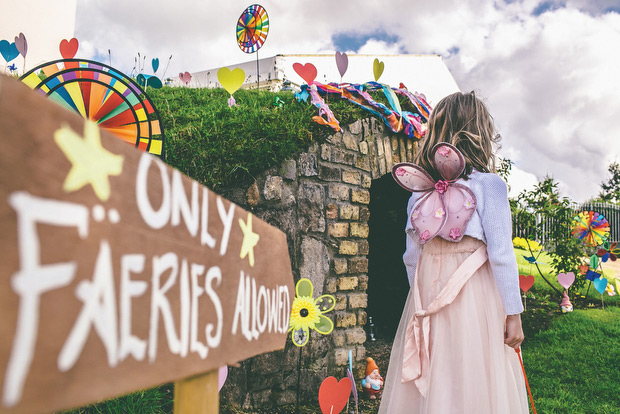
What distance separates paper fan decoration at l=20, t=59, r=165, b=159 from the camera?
6.23 ft

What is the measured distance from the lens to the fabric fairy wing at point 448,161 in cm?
185

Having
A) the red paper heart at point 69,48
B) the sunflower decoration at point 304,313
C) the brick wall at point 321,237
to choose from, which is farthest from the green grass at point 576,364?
the red paper heart at point 69,48

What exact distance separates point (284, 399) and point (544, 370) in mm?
2536

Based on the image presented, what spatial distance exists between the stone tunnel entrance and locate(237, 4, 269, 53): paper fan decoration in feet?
7.22

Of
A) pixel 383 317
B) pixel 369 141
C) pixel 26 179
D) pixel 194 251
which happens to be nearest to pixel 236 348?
pixel 194 251

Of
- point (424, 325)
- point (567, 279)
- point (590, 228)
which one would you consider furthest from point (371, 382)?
point (590, 228)

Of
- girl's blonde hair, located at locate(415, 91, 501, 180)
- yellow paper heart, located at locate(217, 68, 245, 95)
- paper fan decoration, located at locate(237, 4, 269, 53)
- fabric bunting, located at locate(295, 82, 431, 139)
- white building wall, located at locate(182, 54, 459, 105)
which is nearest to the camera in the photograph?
girl's blonde hair, located at locate(415, 91, 501, 180)

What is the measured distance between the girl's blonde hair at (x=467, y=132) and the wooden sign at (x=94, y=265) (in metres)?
1.62

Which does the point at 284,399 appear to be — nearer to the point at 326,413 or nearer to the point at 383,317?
the point at 326,413

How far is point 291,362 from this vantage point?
2840 mm

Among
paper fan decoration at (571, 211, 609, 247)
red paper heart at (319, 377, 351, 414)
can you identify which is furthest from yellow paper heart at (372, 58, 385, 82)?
paper fan decoration at (571, 211, 609, 247)

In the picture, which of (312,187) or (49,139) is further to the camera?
(312,187)

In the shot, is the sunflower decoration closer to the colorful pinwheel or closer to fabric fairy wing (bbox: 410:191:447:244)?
fabric fairy wing (bbox: 410:191:447:244)

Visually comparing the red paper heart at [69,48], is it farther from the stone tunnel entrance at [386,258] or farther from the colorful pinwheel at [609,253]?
the colorful pinwheel at [609,253]
